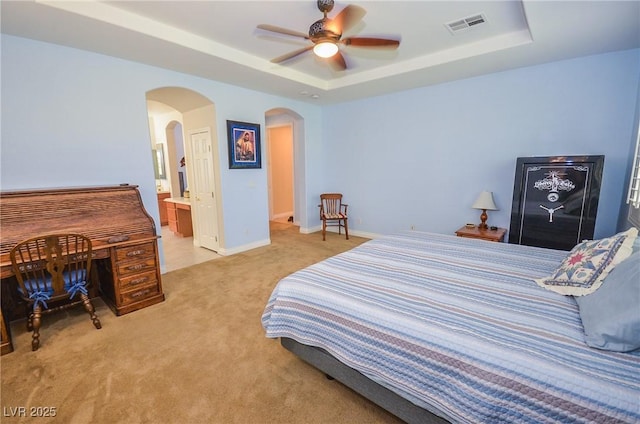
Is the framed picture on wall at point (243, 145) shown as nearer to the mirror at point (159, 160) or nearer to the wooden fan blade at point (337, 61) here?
the wooden fan blade at point (337, 61)

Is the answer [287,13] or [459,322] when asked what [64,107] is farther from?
[459,322]

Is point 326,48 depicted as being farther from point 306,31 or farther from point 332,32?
point 306,31

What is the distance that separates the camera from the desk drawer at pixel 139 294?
2.68m

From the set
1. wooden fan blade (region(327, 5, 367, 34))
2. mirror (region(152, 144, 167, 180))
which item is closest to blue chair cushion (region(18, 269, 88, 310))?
wooden fan blade (region(327, 5, 367, 34))

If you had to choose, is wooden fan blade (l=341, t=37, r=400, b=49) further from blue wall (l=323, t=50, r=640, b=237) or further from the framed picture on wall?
the framed picture on wall

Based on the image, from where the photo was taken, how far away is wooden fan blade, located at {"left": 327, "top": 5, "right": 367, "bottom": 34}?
1944 mm

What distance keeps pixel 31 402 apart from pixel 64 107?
2.56 metres

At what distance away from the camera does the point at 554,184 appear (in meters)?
3.03

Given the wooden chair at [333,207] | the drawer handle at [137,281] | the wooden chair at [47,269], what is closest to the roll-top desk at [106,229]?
the drawer handle at [137,281]

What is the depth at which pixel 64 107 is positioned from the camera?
277cm

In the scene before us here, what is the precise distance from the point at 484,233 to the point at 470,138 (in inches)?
55.1

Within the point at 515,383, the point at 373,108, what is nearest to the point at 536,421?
the point at 515,383

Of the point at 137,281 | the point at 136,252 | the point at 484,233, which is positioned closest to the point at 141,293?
the point at 137,281

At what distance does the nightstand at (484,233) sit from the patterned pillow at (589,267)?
1.67 m
